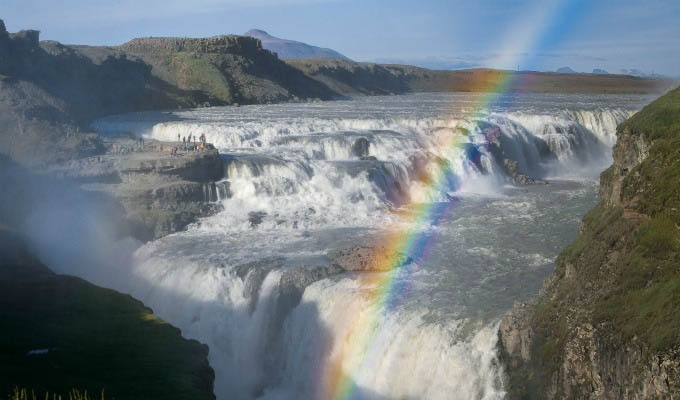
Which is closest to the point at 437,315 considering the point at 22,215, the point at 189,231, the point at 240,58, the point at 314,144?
the point at 189,231

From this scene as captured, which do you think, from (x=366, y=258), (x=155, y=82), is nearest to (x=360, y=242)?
(x=366, y=258)

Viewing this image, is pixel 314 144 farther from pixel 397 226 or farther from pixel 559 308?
pixel 559 308

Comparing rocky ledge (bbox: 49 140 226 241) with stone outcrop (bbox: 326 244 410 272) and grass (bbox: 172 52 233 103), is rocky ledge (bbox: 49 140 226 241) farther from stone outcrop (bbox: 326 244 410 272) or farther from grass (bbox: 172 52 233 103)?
grass (bbox: 172 52 233 103)

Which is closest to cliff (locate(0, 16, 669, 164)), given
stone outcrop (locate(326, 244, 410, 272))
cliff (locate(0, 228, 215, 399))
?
cliff (locate(0, 228, 215, 399))

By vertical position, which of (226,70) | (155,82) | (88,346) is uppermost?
(226,70)

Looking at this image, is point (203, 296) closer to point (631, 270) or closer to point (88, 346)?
point (88, 346)

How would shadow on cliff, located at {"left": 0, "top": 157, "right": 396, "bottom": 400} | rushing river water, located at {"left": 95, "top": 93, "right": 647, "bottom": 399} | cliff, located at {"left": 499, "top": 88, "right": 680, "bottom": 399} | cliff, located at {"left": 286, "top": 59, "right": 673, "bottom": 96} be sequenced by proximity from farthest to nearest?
cliff, located at {"left": 286, "top": 59, "right": 673, "bottom": 96}, shadow on cliff, located at {"left": 0, "top": 157, "right": 396, "bottom": 400}, rushing river water, located at {"left": 95, "top": 93, "right": 647, "bottom": 399}, cliff, located at {"left": 499, "top": 88, "right": 680, "bottom": 399}
